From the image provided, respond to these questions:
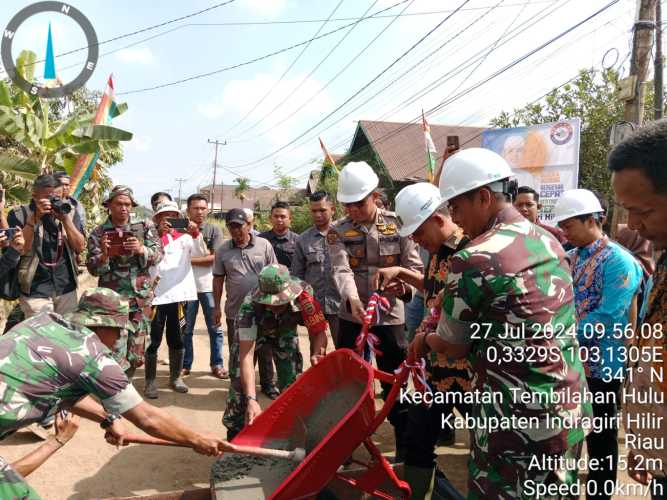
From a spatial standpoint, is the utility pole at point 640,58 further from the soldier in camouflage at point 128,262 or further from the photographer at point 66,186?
the photographer at point 66,186

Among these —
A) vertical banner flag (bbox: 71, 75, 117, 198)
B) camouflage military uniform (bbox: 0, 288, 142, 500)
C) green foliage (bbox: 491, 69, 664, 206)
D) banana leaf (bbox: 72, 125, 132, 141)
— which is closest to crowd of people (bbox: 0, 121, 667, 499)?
camouflage military uniform (bbox: 0, 288, 142, 500)

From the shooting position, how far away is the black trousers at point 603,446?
266 centimetres

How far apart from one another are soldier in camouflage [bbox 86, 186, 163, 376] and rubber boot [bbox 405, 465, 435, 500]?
2501mm

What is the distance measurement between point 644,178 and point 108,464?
11.6 feet

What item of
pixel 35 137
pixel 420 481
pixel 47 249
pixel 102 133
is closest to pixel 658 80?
pixel 420 481

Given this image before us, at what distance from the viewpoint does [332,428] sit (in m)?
2.60

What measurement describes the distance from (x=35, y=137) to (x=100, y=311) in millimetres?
7583

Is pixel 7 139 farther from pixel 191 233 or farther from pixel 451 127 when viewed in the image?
pixel 451 127

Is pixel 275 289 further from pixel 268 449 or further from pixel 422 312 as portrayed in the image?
pixel 422 312

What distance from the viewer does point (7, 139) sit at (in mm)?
10055

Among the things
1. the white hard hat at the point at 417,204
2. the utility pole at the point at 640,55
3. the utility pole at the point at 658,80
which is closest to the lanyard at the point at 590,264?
the white hard hat at the point at 417,204

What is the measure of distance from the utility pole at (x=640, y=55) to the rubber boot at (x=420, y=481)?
Result: 552 cm

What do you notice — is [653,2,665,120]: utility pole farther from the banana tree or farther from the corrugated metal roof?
the corrugated metal roof

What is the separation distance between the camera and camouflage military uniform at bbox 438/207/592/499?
67.3 inches
